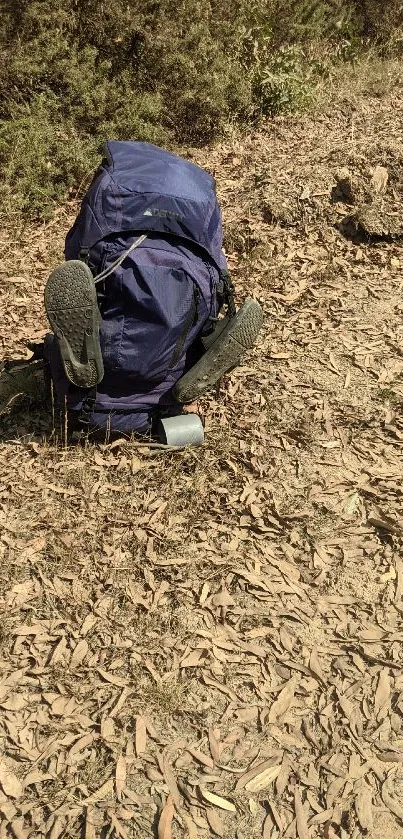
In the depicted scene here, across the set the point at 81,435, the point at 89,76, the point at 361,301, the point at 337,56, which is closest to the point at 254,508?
the point at 81,435

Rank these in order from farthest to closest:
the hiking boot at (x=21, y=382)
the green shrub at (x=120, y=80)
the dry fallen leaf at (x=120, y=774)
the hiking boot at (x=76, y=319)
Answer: the green shrub at (x=120, y=80) → the hiking boot at (x=21, y=382) → the hiking boot at (x=76, y=319) → the dry fallen leaf at (x=120, y=774)

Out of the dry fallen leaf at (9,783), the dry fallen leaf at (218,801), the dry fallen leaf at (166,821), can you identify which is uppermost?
the dry fallen leaf at (9,783)

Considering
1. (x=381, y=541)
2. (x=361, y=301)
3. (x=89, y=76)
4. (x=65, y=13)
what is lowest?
(x=381, y=541)

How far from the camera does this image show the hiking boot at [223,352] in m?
3.26

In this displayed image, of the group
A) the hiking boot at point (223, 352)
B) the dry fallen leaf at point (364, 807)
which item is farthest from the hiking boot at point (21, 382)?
the dry fallen leaf at point (364, 807)

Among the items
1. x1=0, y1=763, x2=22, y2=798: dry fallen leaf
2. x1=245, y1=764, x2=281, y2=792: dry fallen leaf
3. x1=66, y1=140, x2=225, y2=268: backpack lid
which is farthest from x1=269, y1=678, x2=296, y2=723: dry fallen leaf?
x1=66, y1=140, x2=225, y2=268: backpack lid

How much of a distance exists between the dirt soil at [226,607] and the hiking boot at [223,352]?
1.15 feet

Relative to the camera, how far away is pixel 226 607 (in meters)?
2.82

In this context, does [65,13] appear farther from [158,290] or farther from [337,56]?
[158,290]

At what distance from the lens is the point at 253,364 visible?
13.4ft

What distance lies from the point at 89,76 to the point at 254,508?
4.61 meters

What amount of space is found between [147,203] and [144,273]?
0.98 ft

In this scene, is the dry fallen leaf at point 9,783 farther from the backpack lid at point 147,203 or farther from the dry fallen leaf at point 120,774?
the backpack lid at point 147,203

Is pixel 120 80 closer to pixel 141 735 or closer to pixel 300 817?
pixel 141 735
